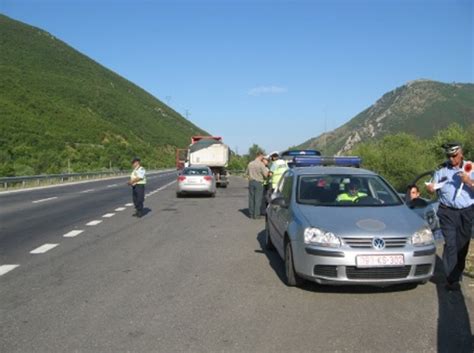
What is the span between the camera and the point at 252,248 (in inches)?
395

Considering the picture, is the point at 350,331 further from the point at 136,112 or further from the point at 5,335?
the point at 136,112

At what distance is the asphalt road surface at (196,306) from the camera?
16.1 ft

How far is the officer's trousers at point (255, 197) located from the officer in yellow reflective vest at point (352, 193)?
7.12 m

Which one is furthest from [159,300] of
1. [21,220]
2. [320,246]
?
[21,220]

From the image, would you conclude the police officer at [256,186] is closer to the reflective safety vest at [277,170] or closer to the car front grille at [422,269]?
the reflective safety vest at [277,170]

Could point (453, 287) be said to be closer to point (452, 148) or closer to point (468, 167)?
point (468, 167)

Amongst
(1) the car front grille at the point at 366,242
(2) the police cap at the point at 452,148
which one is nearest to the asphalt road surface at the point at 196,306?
(1) the car front grille at the point at 366,242

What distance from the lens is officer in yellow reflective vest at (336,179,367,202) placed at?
778cm

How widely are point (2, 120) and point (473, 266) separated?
6585 cm

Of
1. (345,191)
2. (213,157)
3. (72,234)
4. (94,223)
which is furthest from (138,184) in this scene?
(213,157)

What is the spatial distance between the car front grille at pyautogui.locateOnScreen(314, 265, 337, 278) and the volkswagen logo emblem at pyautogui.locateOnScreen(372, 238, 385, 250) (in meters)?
0.50

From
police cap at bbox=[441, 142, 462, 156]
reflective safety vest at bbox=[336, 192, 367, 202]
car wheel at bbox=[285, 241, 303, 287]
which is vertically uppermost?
police cap at bbox=[441, 142, 462, 156]

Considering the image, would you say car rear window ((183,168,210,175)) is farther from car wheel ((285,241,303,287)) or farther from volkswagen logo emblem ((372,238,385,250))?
volkswagen logo emblem ((372,238,385,250))

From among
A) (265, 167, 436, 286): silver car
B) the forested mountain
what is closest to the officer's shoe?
(265, 167, 436, 286): silver car
